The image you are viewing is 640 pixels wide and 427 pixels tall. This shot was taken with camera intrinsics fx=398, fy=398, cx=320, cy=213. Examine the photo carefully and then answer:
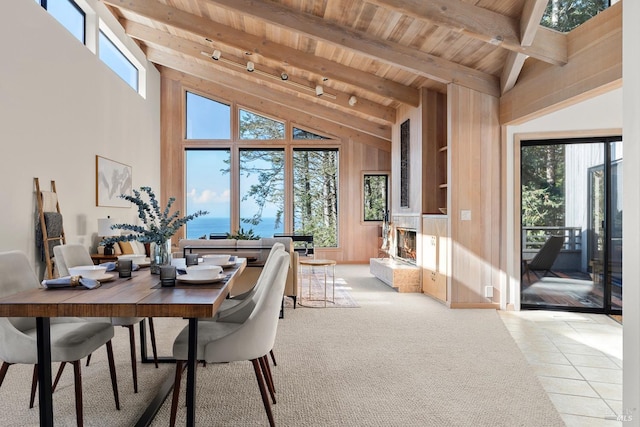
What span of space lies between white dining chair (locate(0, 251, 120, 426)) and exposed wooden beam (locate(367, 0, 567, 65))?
341 cm

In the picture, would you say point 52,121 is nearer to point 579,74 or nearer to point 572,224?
point 579,74

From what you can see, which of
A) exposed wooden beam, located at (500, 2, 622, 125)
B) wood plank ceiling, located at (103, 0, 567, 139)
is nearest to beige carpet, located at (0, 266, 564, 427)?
exposed wooden beam, located at (500, 2, 622, 125)

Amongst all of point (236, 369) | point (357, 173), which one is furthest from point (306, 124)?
point (236, 369)

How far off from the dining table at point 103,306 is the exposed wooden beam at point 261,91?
690 centimetres

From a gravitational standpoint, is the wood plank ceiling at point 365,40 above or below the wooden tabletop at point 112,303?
above

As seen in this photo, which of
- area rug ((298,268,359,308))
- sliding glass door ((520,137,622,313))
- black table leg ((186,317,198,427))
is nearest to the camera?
black table leg ((186,317,198,427))

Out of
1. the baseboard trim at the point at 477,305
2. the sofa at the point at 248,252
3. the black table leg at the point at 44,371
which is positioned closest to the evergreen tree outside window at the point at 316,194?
the sofa at the point at 248,252

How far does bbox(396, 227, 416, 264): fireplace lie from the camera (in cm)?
644

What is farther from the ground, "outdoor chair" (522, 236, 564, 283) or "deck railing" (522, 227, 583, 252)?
"deck railing" (522, 227, 583, 252)

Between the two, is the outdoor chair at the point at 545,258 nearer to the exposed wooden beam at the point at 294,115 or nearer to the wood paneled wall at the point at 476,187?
the wood paneled wall at the point at 476,187

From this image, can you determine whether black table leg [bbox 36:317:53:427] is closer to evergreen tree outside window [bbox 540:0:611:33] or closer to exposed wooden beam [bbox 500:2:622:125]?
exposed wooden beam [bbox 500:2:622:125]

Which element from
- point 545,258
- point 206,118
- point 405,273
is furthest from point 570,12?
point 206,118

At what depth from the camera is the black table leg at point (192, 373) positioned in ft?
5.91

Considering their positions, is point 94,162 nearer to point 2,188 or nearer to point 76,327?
point 2,188
